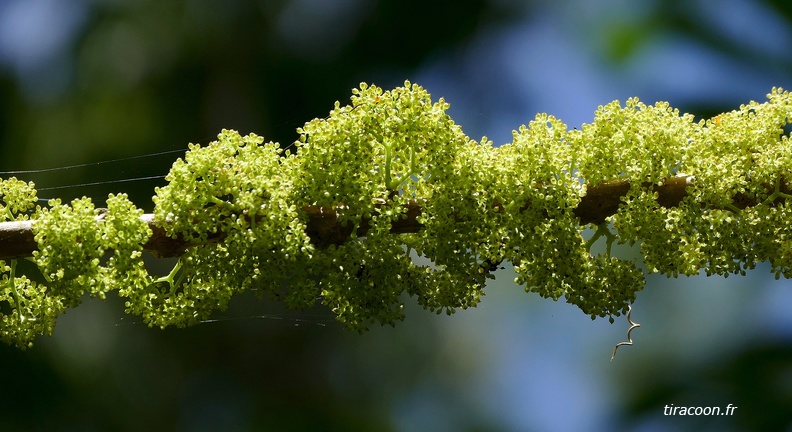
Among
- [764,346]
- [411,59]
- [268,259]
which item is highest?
[411,59]

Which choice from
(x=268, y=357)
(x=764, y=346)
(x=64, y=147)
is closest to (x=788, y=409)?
(x=764, y=346)

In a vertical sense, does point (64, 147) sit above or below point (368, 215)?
above

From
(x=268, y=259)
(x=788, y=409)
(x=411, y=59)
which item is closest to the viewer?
(x=268, y=259)

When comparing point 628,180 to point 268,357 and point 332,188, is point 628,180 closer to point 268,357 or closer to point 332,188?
point 332,188

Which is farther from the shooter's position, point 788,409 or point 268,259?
point 788,409

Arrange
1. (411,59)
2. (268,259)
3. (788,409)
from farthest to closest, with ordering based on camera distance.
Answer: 1. (411,59)
2. (788,409)
3. (268,259)
